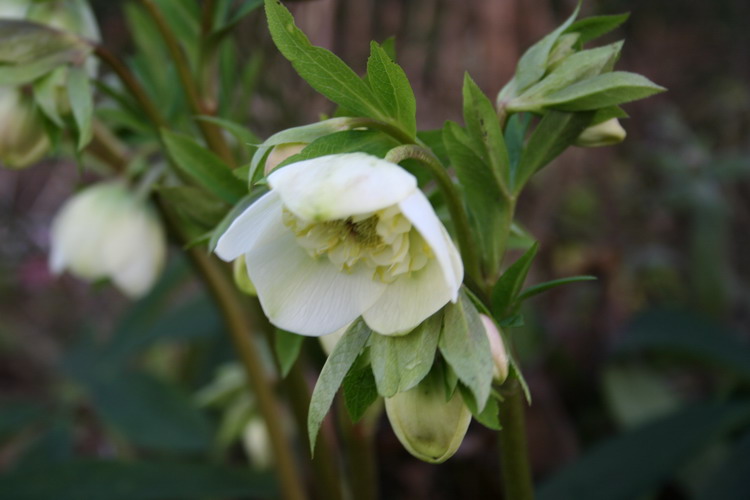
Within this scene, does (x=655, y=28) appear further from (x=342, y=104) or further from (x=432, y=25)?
(x=342, y=104)

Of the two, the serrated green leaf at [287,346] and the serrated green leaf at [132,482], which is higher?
the serrated green leaf at [287,346]

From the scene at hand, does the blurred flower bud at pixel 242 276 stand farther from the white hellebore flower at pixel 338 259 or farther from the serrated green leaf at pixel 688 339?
the serrated green leaf at pixel 688 339

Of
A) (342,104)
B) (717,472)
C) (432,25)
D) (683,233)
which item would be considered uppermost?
(342,104)

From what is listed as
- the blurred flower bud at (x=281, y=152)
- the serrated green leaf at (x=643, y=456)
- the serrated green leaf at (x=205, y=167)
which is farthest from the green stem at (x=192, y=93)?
the serrated green leaf at (x=643, y=456)

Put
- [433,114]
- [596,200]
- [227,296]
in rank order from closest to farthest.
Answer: [227,296], [433,114], [596,200]

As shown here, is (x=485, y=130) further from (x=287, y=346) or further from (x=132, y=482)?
(x=132, y=482)

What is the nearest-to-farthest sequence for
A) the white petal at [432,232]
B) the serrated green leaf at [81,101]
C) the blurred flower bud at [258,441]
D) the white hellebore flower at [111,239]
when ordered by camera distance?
the white petal at [432,232], the serrated green leaf at [81,101], the white hellebore flower at [111,239], the blurred flower bud at [258,441]

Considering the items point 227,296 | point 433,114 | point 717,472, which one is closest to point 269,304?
point 227,296
